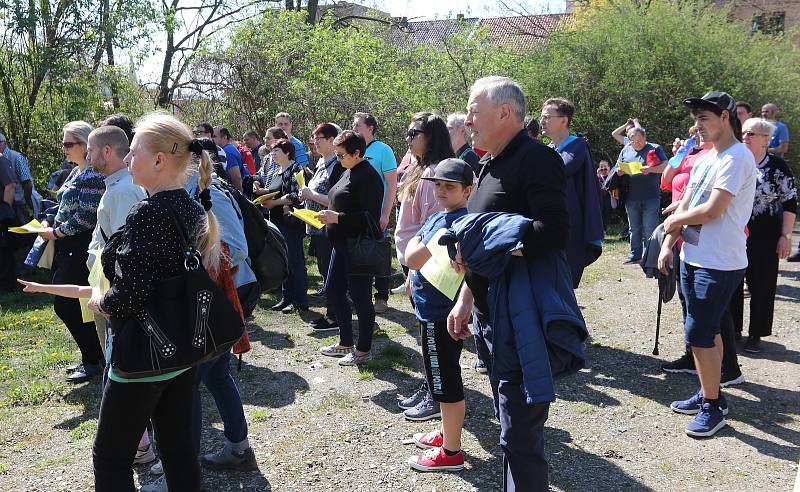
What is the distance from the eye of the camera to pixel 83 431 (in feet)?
15.0

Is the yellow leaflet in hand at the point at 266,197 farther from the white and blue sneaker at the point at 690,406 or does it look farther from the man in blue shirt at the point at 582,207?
the white and blue sneaker at the point at 690,406

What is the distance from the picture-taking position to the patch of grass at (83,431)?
177 inches

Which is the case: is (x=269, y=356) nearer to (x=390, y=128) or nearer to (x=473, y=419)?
(x=473, y=419)

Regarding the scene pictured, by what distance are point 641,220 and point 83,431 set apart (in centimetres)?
847

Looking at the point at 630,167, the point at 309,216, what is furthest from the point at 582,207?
the point at 630,167

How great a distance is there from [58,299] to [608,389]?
4.40m

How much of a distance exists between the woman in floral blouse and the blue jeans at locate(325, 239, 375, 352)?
3.16 meters

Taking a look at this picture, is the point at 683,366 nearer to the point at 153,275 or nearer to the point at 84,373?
the point at 153,275

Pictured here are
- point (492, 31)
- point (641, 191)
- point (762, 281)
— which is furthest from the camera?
point (492, 31)

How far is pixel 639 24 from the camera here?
48.6 feet

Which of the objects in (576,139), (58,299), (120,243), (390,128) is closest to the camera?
(120,243)

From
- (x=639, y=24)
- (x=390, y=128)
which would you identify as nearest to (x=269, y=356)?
(x=390, y=128)

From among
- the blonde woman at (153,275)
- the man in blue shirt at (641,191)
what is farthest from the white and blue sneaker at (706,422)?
the man in blue shirt at (641,191)

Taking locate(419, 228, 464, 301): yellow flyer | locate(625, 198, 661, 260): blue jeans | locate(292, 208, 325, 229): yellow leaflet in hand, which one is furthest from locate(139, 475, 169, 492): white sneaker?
locate(625, 198, 661, 260): blue jeans
